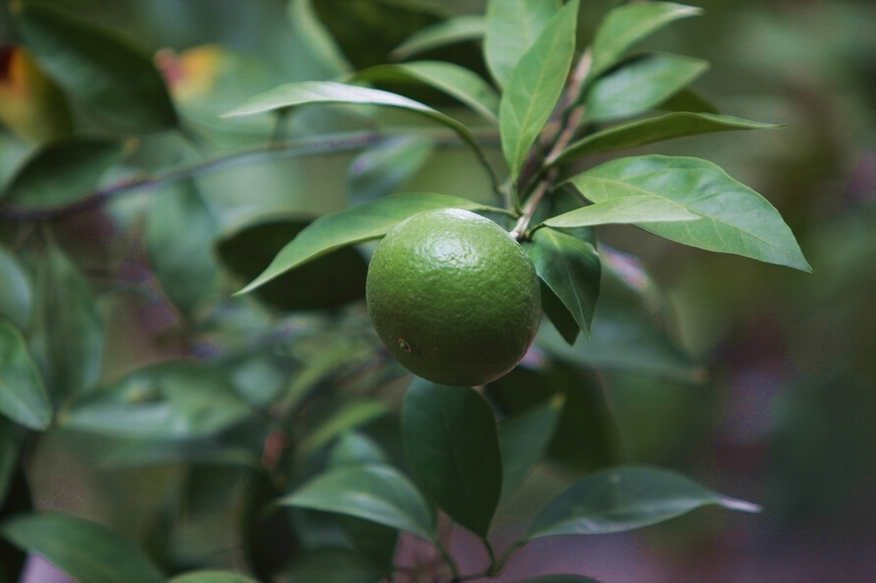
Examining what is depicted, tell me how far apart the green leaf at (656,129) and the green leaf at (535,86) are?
3cm

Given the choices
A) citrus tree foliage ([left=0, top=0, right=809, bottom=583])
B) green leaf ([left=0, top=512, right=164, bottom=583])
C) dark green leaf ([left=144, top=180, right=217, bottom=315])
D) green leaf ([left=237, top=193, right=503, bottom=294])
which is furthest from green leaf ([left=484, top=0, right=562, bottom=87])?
green leaf ([left=0, top=512, right=164, bottom=583])

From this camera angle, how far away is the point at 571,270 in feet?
1.01

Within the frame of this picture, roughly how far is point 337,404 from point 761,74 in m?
1.14

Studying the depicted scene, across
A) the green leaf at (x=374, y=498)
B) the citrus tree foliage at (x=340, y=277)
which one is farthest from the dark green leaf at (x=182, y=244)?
the green leaf at (x=374, y=498)

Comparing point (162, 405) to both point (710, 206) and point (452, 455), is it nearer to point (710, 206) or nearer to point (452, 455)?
point (452, 455)

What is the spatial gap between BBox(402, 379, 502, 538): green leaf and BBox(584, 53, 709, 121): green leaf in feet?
0.71

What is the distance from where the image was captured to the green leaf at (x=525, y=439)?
0.46 metres

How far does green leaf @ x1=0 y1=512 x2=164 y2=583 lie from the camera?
1.58 ft

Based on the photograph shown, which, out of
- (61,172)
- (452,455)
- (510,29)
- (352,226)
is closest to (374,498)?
(452,455)

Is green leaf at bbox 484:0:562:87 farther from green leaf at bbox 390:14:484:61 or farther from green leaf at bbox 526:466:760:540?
green leaf at bbox 526:466:760:540

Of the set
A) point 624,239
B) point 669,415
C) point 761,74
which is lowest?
point 669,415

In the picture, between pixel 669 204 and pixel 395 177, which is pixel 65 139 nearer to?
pixel 395 177

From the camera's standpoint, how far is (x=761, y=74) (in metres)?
1.36

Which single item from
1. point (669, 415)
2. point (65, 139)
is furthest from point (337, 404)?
point (669, 415)
